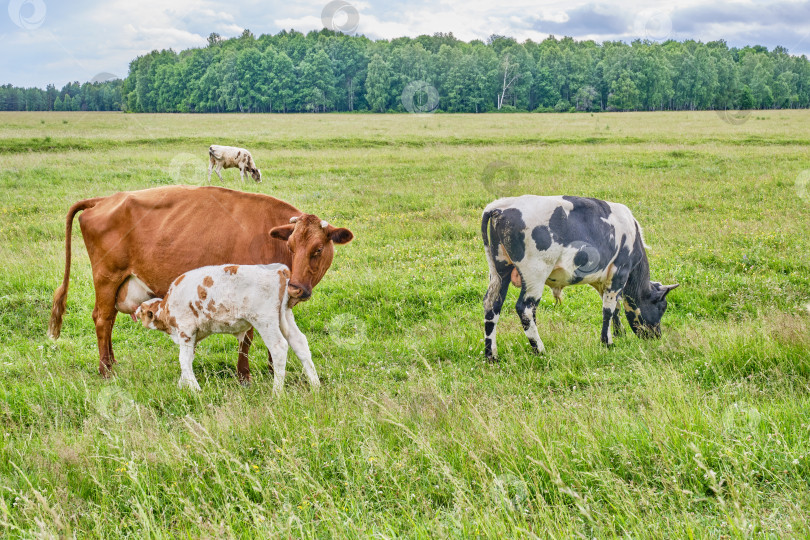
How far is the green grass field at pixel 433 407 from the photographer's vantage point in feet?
11.4

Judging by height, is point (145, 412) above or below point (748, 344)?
below

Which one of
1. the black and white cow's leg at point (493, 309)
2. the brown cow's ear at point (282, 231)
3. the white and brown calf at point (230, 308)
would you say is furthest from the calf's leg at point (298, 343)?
the black and white cow's leg at point (493, 309)

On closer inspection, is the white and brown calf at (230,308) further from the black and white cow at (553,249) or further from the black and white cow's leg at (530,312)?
the black and white cow's leg at (530,312)

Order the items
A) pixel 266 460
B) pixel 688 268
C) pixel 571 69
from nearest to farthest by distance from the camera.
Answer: pixel 266 460 → pixel 688 268 → pixel 571 69

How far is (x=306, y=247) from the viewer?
6352mm

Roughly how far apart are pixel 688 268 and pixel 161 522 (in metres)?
9.39

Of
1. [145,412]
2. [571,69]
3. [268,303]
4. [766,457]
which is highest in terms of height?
[571,69]

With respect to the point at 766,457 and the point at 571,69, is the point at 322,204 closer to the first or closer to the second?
the point at 766,457

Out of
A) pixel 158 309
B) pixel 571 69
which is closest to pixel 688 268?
pixel 158 309

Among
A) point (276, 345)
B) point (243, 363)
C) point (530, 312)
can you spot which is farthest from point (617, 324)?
point (243, 363)

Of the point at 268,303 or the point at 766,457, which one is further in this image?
the point at 268,303

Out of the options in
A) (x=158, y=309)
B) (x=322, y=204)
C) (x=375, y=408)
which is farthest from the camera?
(x=322, y=204)

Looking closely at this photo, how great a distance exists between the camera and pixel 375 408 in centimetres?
529

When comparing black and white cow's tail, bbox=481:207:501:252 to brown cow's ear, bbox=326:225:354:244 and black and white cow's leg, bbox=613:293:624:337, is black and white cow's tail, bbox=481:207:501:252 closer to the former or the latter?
brown cow's ear, bbox=326:225:354:244
